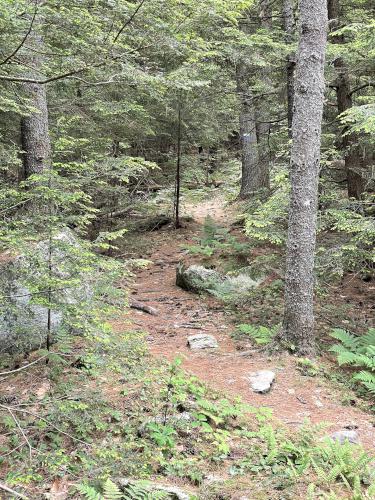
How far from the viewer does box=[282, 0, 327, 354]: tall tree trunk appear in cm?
598

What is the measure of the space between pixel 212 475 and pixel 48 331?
2464 millimetres

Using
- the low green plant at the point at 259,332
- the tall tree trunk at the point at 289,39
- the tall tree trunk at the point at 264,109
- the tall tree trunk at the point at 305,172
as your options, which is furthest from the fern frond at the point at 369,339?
the tall tree trunk at the point at 264,109

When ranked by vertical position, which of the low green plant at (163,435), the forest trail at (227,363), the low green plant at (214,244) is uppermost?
the low green plant at (214,244)

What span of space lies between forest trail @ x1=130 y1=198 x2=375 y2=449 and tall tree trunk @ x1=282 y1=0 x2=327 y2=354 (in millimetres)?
566

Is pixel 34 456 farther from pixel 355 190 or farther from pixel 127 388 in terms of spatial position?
pixel 355 190

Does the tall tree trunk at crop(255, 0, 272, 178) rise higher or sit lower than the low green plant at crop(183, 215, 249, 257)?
higher

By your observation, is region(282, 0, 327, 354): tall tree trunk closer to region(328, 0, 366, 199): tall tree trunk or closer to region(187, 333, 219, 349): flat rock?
region(187, 333, 219, 349): flat rock

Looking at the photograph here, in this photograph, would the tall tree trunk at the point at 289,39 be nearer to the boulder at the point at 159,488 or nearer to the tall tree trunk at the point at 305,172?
the tall tree trunk at the point at 305,172

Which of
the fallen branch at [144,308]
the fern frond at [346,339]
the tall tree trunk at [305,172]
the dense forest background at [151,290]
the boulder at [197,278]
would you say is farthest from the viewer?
the boulder at [197,278]

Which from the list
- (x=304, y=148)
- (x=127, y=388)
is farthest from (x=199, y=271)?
(x=127, y=388)

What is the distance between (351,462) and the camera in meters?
3.63

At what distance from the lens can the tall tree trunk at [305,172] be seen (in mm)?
5980

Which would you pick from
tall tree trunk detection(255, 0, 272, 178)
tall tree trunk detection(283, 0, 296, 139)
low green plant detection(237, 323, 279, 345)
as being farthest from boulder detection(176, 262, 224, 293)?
tall tree trunk detection(255, 0, 272, 178)

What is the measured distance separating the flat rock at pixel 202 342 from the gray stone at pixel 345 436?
99.1 inches
